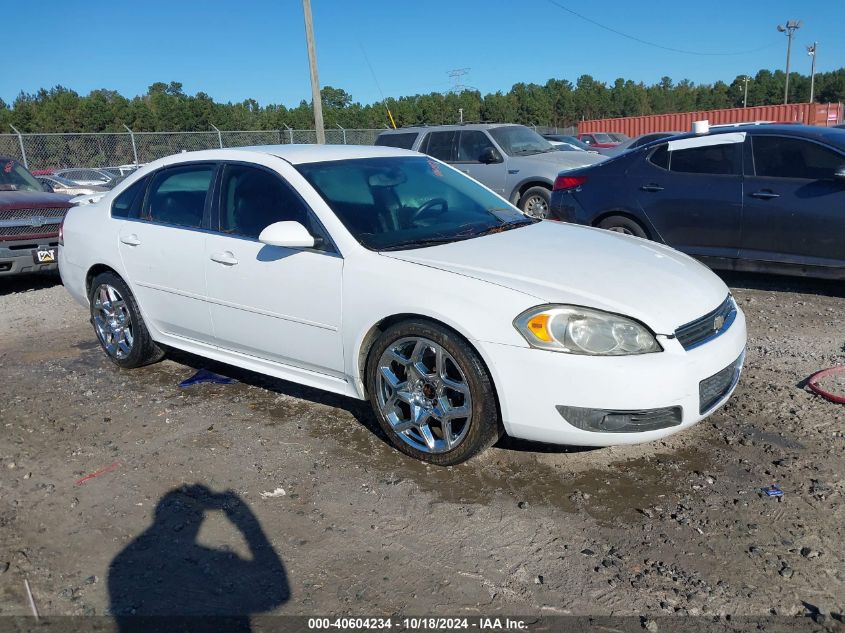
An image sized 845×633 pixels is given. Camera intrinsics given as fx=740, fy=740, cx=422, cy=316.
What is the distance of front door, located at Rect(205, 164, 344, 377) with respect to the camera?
13.2 feet

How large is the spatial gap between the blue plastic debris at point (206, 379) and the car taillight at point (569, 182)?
4.32 metres

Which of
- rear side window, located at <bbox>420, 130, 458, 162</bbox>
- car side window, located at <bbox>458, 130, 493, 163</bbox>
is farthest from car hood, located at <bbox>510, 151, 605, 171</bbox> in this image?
rear side window, located at <bbox>420, 130, 458, 162</bbox>

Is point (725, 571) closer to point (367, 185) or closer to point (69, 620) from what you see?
point (69, 620)

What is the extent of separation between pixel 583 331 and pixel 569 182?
485cm

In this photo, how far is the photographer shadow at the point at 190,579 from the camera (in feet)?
8.82

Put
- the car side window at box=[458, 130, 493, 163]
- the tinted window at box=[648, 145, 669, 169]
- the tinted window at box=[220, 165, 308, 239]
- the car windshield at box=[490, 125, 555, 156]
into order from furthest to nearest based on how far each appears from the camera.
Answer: the car side window at box=[458, 130, 493, 163] < the car windshield at box=[490, 125, 555, 156] < the tinted window at box=[648, 145, 669, 169] < the tinted window at box=[220, 165, 308, 239]

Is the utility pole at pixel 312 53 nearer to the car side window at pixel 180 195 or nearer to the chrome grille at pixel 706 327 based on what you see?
the car side window at pixel 180 195

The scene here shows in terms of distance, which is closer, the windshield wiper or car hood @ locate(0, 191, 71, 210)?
the windshield wiper

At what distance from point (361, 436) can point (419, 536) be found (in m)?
1.11

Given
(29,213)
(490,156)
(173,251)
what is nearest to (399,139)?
(490,156)

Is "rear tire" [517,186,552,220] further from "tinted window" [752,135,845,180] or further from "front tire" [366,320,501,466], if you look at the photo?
"front tire" [366,320,501,466]

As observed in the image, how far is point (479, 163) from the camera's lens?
12.2 metres

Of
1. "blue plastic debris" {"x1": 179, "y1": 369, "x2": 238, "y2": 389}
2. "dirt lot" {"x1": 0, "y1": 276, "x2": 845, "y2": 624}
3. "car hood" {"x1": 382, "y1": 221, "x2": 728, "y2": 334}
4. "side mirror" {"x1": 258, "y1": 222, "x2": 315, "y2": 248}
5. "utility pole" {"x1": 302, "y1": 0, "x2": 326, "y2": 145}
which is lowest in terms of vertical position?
"dirt lot" {"x1": 0, "y1": 276, "x2": 845, "y2": 624}

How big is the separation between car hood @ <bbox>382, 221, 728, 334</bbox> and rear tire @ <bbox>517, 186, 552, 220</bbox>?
7.27 meters
